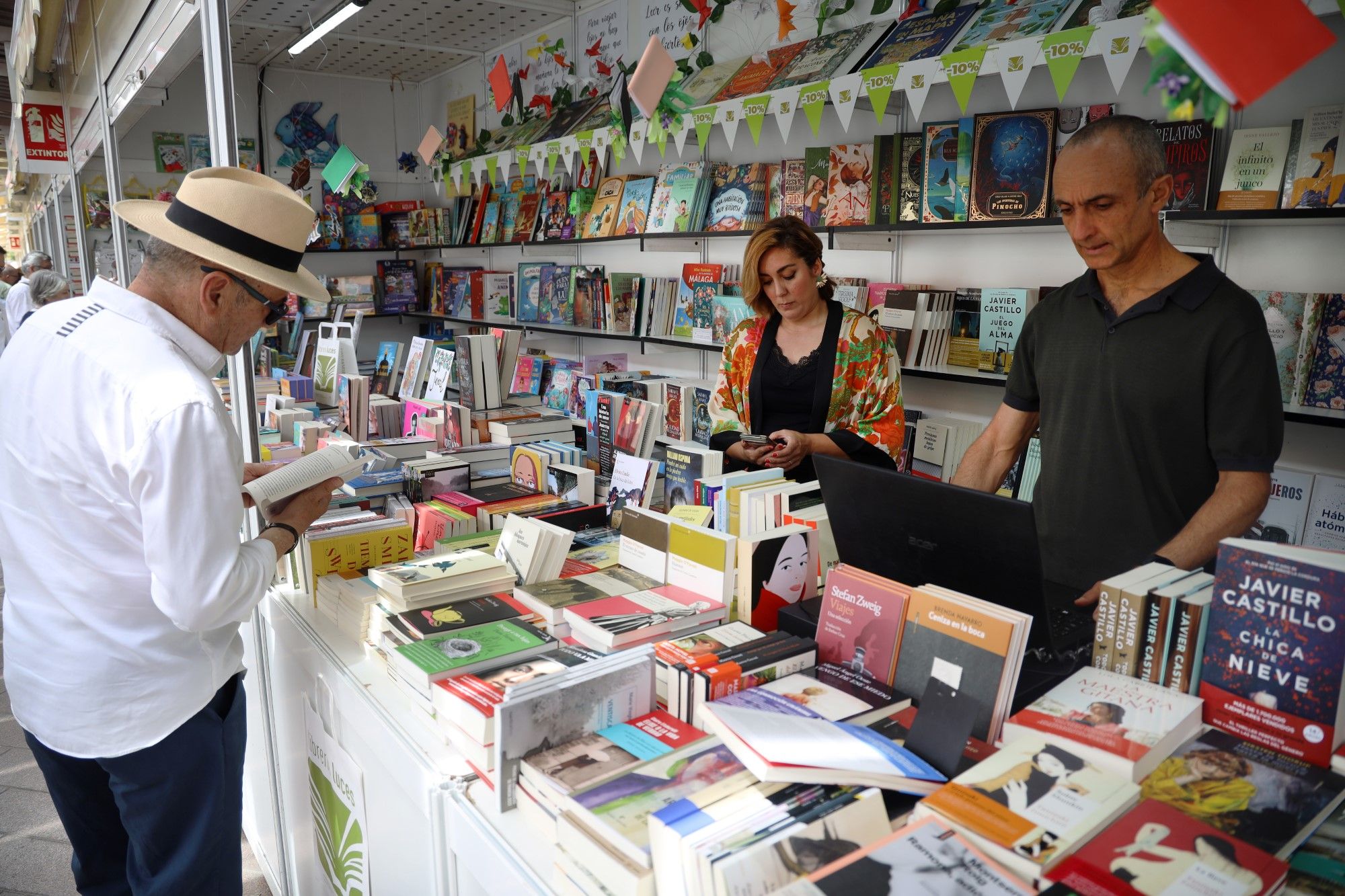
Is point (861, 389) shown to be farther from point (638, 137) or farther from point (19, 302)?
point (19, 302)

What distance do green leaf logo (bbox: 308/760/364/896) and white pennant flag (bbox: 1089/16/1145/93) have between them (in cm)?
283

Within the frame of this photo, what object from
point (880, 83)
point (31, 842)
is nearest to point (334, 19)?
point (880, 83)

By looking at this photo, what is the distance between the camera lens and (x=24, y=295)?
7.68m

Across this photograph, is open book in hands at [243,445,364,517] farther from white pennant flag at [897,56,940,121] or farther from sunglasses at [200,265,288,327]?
white pennant flag at [897,56,940,121]

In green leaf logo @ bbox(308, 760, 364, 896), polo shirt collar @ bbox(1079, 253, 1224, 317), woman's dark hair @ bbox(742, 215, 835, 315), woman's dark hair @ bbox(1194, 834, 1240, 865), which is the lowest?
green leaf logo @ bbox(308, 760, 364, 896)

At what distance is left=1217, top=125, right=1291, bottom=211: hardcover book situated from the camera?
2.61m

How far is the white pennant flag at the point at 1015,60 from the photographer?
111 inches

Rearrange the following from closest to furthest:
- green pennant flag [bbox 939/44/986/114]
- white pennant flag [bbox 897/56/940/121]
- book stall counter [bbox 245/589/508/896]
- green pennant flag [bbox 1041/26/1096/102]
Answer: book stall counter [bbox 245/589/508/896]
green pennant flag [bbox 1041/26/1096/102]
green pennant flag [bbox 939/44/986/114]
white pennant flag [bbox 897/56/940/121]

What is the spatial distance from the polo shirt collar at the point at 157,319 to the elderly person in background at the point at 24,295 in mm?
7260

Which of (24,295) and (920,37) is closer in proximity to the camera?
(920,37)

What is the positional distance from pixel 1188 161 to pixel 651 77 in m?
1.78

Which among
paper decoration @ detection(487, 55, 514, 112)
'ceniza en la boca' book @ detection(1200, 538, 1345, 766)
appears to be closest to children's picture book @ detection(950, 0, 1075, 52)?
paper decoration @ detection(487, 55, 514, 112)

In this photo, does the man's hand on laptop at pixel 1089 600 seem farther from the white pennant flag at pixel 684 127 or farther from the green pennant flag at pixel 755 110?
the white pennant flag at pixel 684 127

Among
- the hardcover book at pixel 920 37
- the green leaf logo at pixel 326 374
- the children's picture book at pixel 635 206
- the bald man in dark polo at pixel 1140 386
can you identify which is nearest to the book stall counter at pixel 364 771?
the bald man in dark polo at pixel 1140 386
